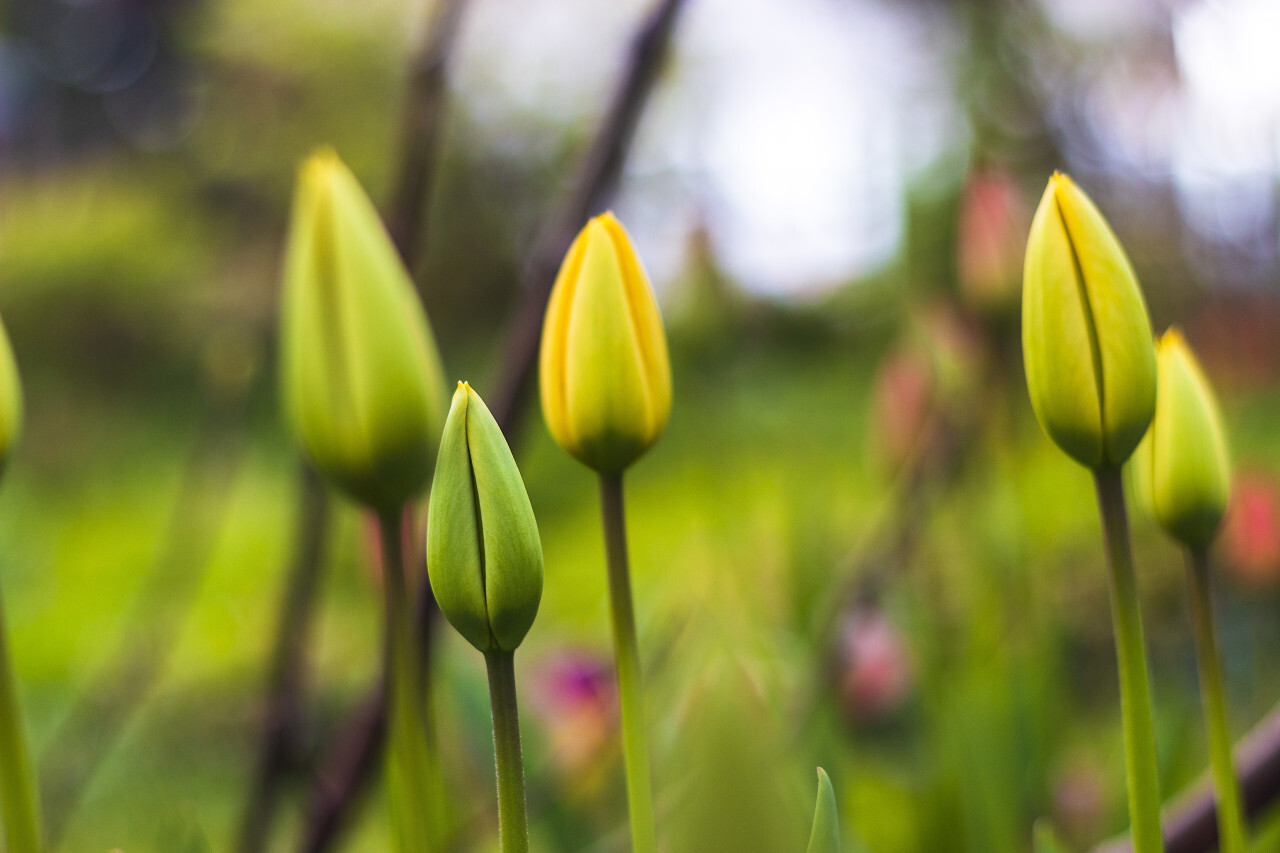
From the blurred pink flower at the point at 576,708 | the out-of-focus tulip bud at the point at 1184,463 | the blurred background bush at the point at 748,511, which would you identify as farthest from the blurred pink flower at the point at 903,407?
the out-of-focus tulip bud at the point at 1184,463

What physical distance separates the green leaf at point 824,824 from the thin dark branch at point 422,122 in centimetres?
12

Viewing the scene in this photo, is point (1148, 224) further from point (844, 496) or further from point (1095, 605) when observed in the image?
point (844, 496)

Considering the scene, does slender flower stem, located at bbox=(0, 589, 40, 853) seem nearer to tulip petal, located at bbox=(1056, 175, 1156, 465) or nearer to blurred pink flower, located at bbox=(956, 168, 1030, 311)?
tulip petal, located at bbox=(1056, 175, 1156, 465)

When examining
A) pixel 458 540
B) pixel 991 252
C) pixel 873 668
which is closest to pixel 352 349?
pixel 458 540

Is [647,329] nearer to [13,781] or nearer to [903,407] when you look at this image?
[13,781]

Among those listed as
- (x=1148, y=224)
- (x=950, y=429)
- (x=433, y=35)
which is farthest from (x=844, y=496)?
(x=433, y=35)

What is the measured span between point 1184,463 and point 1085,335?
1.1 inches

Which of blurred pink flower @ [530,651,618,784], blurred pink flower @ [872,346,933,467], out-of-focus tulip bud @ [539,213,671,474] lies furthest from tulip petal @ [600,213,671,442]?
blurred pink flower @ [872,346,933,467]

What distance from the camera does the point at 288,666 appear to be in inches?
7.8

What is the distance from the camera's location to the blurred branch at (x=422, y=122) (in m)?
0.17

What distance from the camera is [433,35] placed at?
0.18 meters

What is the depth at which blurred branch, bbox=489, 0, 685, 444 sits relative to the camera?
0.15m

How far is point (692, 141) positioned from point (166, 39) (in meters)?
2.90

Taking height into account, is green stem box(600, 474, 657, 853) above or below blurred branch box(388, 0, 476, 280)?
below
